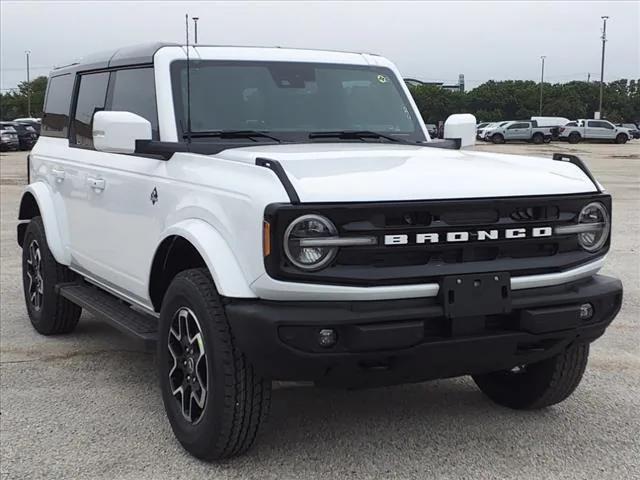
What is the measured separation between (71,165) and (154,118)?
1.21 m

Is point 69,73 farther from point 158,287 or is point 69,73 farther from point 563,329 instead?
point 563,329

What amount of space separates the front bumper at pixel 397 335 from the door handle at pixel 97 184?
1.94 metres

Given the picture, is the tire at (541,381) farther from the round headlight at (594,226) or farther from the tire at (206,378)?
the tire at (206,378)

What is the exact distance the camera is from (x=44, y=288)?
19.1 ft

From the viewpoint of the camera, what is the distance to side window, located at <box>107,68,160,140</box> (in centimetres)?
464

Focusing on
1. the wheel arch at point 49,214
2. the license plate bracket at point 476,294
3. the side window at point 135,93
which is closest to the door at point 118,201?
the side window at point 135,93

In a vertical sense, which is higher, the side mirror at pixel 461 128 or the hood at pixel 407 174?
the side mirror at pixel 461 128

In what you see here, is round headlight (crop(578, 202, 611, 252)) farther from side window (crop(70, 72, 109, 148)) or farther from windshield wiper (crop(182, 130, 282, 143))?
side window (crop(70, 72, 109, 148))

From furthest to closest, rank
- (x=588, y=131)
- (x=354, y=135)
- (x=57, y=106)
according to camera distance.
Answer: (x=588, y=131), (x=57, y=106), (x=354, y=135)

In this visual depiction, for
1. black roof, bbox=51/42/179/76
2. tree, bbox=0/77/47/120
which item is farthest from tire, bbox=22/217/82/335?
tree, bbox=0/77/47/120

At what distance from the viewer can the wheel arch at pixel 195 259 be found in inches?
130

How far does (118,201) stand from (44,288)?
155 centimetres

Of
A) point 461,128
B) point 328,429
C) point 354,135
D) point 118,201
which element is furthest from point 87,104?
point 328,429

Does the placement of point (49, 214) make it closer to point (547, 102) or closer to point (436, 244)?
point (436, 244)
